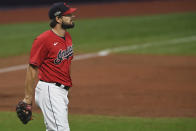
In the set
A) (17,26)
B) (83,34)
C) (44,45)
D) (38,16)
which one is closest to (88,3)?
(38,16)

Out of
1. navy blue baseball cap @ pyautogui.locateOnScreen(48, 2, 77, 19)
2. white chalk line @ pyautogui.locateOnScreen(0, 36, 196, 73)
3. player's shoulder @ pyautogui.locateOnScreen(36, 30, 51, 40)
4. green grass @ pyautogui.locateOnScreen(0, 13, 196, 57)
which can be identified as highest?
navy blue baseball cap @ pyautogui.locateOnScreen(48, 2, 77, 19)

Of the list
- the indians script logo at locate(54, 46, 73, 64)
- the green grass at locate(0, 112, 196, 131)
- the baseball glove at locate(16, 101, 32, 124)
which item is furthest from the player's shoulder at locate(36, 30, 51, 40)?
the green grass at locate(0, 112, 196, 131)

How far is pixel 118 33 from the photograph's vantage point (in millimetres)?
19781

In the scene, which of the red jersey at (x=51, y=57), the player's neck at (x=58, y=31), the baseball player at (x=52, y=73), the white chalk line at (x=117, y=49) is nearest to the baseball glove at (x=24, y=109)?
the baseball player at (x=52, y=73)

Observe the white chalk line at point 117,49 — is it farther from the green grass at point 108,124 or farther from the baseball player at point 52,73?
the baseball player at point 52,73

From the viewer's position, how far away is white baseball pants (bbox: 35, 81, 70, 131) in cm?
521

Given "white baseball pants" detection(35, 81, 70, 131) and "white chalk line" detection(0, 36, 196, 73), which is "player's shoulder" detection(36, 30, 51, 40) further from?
"white chalk line" detection(0, 36, 196, 73)

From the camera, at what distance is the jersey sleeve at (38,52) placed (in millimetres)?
5223

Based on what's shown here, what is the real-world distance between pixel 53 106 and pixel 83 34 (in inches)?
578

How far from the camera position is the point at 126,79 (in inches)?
478

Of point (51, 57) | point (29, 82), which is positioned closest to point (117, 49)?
point (51, 57)

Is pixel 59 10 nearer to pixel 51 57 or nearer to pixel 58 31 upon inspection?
pixel 58 31

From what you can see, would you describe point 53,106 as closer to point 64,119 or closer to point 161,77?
point 64,119

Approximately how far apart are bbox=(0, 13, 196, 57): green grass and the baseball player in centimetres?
1065
